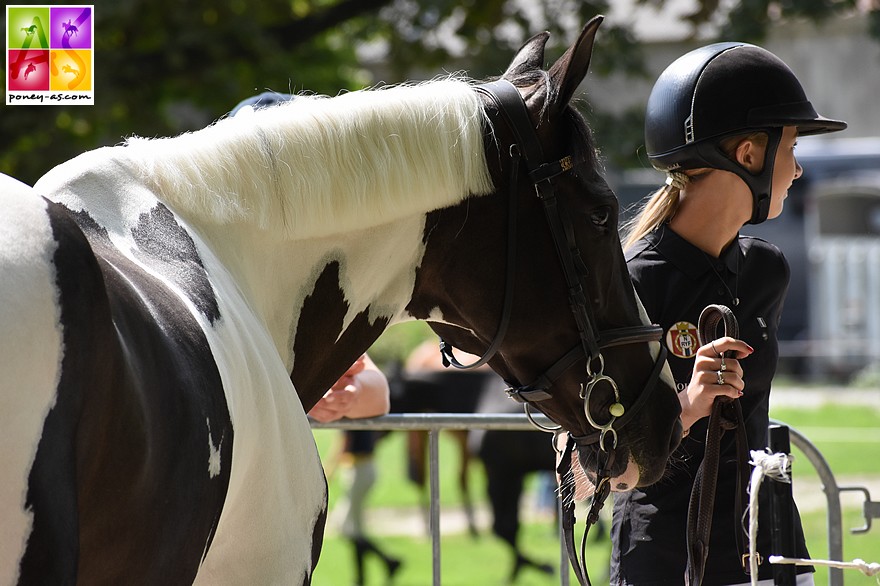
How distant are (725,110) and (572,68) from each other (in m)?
0.64

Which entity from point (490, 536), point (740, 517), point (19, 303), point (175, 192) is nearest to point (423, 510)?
point (490, 536)

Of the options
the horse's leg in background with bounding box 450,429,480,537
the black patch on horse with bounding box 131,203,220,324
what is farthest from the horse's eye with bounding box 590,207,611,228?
the horse's leg in background with bounding box 450,429,480,537

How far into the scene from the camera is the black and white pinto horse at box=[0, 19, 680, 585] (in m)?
1.33

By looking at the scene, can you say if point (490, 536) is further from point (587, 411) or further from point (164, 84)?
point (587, 411)

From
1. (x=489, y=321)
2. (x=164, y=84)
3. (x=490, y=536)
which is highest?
(x=164, y=84)

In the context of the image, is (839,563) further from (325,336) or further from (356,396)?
(356,396)

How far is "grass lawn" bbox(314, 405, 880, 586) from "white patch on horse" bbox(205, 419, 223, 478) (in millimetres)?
4130

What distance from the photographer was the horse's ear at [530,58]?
238cm

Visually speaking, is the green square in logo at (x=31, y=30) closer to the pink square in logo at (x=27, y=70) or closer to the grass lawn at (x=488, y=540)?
the pink square in logo at (x=27, y=70)

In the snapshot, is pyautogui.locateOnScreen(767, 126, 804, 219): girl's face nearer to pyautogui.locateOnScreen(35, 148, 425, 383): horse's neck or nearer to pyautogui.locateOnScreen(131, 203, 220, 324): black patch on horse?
pyautogui.locateOnScreen(35, 148, 425, 383): horse's neck

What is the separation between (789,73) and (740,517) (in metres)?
1.15

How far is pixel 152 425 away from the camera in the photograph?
58.6 inches

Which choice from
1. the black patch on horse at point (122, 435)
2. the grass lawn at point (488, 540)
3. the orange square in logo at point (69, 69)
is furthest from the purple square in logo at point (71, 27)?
the grass lawn at point (488, 540)

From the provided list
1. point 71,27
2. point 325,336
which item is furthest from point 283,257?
point 71,27
